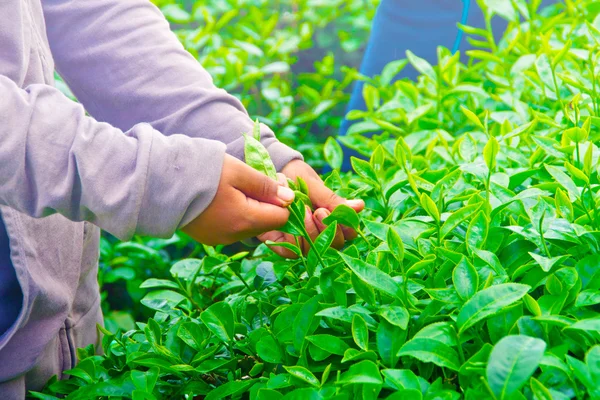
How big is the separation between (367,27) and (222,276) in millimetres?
1804

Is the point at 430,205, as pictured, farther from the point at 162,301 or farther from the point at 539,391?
the point at 162,301

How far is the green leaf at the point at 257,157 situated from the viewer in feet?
2.98

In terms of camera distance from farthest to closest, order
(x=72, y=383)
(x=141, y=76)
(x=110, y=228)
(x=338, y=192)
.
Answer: (x=141, y=76) → (x=338, y=192) → (x=72, y=383) → (x=110, y=228)

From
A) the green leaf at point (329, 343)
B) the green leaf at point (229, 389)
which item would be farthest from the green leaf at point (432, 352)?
the green leaf at point (229, 389)

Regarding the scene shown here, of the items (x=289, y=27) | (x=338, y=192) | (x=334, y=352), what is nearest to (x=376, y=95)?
(x=338, y=192)

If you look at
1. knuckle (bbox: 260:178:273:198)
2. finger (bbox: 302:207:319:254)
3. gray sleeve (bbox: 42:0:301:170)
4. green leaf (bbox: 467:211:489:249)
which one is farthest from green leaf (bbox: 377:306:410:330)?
gray sleeve (bbox: 42:0:301:170)

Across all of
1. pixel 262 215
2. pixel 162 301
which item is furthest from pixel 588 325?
pixel 162 301

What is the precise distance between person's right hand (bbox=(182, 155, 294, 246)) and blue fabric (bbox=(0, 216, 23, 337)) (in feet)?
1.21

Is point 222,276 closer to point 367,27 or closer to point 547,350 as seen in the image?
point 547,350

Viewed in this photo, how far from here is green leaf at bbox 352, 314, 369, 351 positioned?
2.37 feet

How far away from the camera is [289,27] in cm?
275

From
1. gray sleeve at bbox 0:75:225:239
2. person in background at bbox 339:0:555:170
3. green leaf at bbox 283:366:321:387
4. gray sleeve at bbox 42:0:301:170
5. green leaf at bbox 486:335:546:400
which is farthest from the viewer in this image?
person in background at bbox 339:0:555:170

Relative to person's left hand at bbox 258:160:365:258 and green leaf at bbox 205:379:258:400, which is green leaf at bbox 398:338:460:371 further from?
person's left hand at bbox 258:160:365:258

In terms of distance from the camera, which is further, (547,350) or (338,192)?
(338,192)
